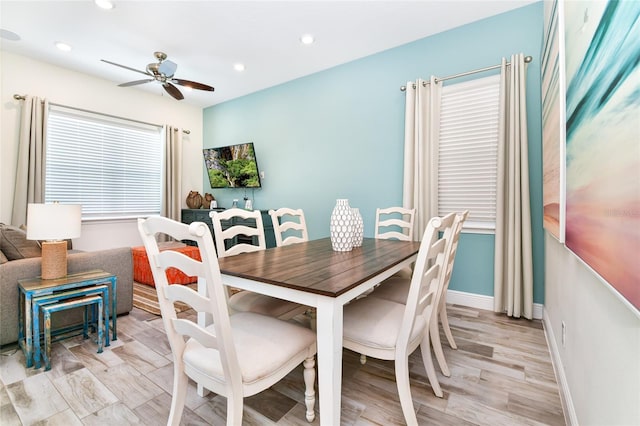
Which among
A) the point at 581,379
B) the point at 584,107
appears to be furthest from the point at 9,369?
the point at 584,107

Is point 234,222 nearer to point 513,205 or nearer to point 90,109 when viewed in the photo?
point 90,109

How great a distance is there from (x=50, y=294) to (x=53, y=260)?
0.27 m

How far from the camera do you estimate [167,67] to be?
3.07m

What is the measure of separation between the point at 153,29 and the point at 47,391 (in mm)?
3205

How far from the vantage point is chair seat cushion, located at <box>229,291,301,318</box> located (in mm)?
1646

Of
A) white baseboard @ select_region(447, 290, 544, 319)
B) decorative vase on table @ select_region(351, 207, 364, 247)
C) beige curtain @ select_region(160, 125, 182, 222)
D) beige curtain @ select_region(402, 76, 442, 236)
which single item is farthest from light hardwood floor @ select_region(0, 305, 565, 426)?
beige curtain @ select_region(160, 125, 182, 222)

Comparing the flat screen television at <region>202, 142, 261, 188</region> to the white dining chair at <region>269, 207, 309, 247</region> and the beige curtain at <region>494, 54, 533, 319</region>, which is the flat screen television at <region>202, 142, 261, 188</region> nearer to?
the white dining chair at <region>269, 207, 309, 247</region>

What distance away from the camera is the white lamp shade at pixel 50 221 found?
189 centimetres

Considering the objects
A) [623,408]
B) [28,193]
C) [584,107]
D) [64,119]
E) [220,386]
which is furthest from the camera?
[64,119]

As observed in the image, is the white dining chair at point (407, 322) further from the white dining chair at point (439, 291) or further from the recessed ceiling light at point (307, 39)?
the recessed ceiling light at point (307, 39)

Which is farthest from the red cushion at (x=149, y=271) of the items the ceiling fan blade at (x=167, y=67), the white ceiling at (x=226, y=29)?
the white ceiling at (x=226, y=29)

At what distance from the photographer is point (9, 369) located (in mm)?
1800

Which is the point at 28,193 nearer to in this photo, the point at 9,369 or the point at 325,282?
the point at 9,369

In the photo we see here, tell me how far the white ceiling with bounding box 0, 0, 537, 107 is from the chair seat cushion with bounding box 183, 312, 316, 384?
8.92 feet
